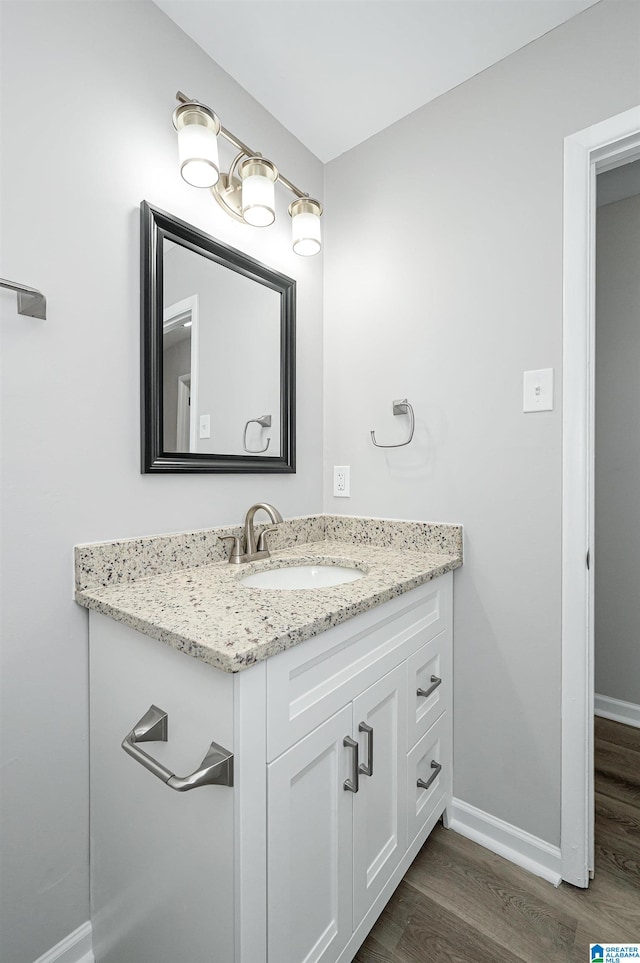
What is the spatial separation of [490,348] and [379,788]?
1267mm

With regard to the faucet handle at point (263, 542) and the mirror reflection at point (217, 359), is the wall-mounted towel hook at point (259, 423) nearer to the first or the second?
the mirror reflection at point (217, 359)

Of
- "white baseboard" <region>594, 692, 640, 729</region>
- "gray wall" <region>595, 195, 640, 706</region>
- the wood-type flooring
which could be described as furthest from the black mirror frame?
"white baseboard" <region>594, 692, 640, 729</region>

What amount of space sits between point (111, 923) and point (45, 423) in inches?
44.1

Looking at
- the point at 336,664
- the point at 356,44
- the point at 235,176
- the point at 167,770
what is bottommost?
the point at 167,770

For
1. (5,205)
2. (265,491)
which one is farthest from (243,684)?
(5,205)

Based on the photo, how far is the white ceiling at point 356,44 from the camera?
123 centimetres

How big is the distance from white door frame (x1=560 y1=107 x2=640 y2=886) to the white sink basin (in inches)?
24.5

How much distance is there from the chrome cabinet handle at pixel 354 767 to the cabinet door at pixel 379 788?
0.03 metres

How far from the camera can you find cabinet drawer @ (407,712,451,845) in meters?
1.22

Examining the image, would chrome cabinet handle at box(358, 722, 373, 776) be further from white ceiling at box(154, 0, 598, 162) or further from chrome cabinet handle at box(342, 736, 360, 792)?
white ceiling at box(154, 0, 598, 162)

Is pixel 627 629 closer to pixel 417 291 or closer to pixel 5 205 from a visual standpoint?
pixel 417 291

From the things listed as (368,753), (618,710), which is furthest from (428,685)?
(618,710)

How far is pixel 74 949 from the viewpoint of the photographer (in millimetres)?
1029

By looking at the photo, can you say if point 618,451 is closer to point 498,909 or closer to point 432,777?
point 432,777
